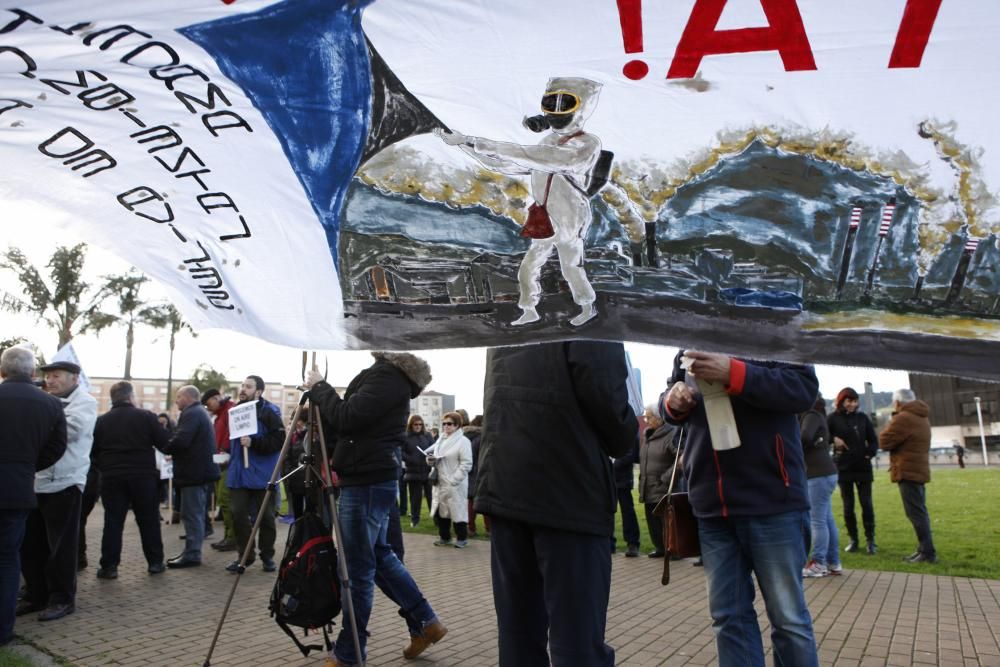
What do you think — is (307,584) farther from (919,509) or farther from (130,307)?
(130,307)

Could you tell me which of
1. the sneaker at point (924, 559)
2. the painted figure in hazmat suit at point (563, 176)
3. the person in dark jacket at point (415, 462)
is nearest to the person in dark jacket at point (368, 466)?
the painted figure in hazmat suit at point (563, 176)

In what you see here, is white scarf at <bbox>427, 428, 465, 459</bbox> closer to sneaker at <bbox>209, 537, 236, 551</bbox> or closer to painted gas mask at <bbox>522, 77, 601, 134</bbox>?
sneaker at <bbox>209, 537, 236, 551</bbox>

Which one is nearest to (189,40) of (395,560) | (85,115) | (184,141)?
(184,141)

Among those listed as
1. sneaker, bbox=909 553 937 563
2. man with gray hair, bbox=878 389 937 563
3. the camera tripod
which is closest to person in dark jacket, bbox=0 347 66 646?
the camera tripod

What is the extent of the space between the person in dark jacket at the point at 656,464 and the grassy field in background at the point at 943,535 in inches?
26.0

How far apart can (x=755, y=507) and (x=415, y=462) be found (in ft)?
33.9

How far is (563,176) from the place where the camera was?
2074 millimetres

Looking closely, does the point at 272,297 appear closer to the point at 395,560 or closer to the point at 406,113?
the point at 406,113

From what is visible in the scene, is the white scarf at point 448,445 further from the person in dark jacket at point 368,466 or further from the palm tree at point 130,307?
the palm tree at point 130,307

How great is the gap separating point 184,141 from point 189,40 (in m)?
0.33

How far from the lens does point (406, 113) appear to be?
2.22 metres

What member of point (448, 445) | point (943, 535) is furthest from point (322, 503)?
point (943, 535)

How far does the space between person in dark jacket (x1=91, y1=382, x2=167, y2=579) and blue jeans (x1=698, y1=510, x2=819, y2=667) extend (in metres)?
6.71

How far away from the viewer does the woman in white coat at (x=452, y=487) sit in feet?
35.5
